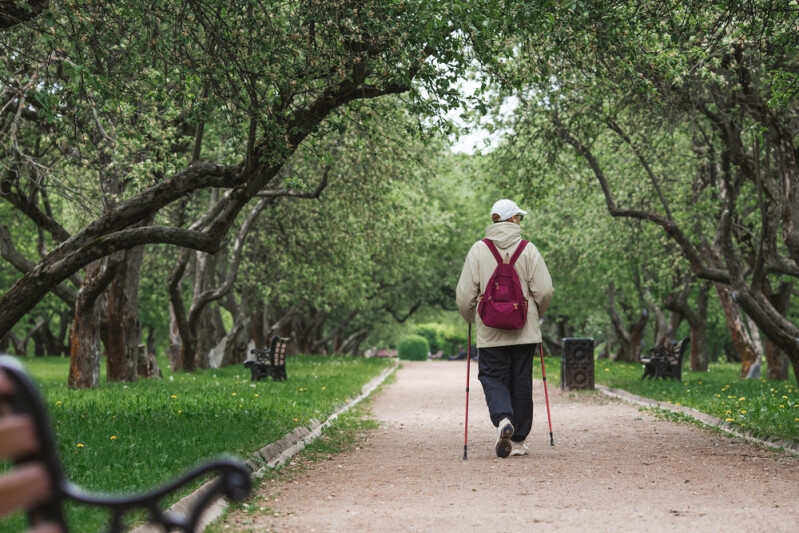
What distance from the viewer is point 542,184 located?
19125 mm

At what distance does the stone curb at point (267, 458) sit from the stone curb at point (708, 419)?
15.4ft

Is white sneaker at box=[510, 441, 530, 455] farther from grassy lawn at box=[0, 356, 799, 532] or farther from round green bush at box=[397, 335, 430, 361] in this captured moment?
round green bush at box=[397, 335, 430, 361]

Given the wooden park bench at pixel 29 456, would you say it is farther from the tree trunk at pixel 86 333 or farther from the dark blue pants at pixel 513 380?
the tree trunk at pixel 86 333

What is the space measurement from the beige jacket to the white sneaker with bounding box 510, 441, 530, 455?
100 centimetres

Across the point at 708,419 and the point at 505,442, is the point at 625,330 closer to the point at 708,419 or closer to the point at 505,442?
the point at 708,419

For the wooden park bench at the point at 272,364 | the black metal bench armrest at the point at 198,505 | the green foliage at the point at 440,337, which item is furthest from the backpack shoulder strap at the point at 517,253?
the green foliage at the point at 440,337

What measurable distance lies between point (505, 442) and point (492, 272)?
5.37 feet

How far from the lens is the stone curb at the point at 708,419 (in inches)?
391

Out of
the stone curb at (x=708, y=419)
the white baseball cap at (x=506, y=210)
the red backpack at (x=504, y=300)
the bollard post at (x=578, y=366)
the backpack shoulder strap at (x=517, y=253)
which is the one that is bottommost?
the stone curb at (x=708, y=419)

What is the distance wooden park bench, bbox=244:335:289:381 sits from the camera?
66.6 ft

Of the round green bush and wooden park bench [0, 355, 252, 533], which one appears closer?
wooden park bench [0, 355, 252, 533]

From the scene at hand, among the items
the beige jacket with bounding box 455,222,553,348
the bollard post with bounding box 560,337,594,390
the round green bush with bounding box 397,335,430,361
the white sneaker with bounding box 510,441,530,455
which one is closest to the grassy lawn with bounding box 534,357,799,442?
the bollard post with bounding box 560,337,594,390

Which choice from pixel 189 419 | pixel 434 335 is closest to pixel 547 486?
pixel 189 419

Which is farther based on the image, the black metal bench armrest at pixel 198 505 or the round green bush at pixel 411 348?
the round green bush at pixel 411 348
